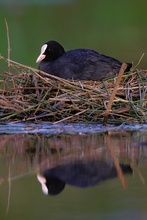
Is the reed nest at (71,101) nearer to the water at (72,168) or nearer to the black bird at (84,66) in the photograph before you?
the water at (72,168)

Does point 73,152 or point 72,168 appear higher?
point 72,168

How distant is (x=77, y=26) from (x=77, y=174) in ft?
42.9

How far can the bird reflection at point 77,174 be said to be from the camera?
5.26 m

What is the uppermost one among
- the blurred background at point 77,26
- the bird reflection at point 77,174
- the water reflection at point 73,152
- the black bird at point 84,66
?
the bird reflection at point 77,174

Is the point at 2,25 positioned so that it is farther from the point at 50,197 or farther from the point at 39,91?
the point at 50,197

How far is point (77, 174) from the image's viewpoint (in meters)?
5.49

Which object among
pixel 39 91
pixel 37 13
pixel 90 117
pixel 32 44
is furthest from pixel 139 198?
pixel 37 13

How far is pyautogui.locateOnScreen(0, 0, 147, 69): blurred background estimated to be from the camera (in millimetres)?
15016

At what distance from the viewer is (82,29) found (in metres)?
17.8

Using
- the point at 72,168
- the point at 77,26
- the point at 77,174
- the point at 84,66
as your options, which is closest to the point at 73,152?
the point at 72,168

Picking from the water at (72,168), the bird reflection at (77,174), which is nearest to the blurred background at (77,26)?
the water at (72,168)

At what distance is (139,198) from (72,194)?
0.41 m

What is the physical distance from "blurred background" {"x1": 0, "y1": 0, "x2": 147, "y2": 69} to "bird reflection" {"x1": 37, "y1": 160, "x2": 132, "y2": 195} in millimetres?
7539

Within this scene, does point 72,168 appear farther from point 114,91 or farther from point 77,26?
point 77,26
